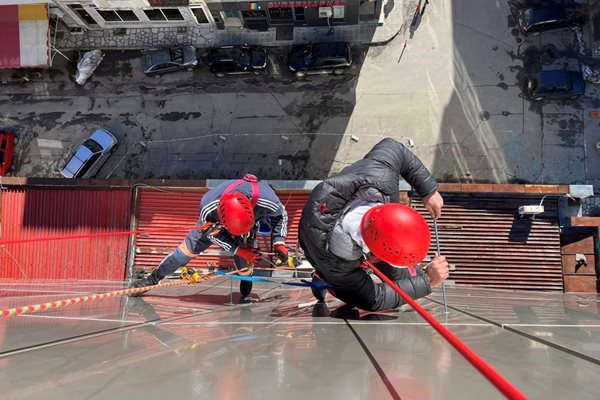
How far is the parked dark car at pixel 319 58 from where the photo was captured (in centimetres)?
1280

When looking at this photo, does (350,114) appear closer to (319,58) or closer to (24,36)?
(319,58)

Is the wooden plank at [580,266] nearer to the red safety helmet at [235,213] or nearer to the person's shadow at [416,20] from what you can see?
the person's shadow at [416,20]

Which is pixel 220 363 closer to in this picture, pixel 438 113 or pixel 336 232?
pixel 336 232

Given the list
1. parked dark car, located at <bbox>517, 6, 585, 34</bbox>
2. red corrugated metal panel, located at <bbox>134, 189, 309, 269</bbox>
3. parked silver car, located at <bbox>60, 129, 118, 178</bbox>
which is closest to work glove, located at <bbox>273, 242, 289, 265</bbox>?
red corrugated metal panel, located at <bbox>134, 189, 309, 269</bbox>

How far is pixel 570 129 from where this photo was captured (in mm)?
12789

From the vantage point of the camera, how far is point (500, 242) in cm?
1163

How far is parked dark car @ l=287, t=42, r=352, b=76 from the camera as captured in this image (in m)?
12.8

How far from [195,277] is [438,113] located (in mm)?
10013

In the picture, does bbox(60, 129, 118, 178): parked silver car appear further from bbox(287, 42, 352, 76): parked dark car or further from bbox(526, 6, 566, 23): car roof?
bbox(526, 6, 566, 23): car roof

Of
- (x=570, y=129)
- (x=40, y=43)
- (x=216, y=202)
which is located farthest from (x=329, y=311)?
(x=40, y=43)

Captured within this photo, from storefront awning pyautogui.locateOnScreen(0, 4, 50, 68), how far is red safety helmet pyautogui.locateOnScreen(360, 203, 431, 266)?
13.9 m

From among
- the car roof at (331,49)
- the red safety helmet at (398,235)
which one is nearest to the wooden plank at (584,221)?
the car roof at (331,49)

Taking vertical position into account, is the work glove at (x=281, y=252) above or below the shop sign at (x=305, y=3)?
below

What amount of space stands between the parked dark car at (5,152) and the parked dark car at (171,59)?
16.3 ft
